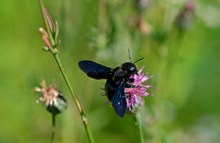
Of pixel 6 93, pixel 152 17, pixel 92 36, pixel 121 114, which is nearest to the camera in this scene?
pixel 121 114

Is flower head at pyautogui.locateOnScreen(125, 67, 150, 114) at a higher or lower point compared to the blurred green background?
lower

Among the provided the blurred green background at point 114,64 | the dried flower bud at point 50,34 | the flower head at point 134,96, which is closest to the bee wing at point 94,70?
the flower head at point 134,96

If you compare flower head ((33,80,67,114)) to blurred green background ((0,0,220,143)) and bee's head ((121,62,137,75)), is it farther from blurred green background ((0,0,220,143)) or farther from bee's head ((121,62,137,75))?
blurred green background ((0,0,220,143))

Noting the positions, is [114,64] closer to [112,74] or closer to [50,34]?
[112,74]

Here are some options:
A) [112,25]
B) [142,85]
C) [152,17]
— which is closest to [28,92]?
[112,25]

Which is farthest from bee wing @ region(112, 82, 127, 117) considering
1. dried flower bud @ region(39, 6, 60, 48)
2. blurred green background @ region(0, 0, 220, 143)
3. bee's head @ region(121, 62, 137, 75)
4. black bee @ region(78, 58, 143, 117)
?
blurred green background @ region(0, 0, 220, 143)

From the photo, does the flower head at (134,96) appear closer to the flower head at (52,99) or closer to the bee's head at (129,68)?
the bee's head at (129,68)

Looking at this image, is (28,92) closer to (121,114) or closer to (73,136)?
(73,136)
